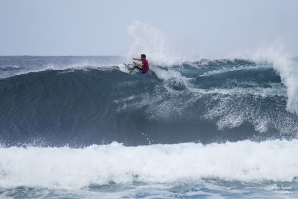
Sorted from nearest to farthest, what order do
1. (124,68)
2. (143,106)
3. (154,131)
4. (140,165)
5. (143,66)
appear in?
(140,165)
(154,131)
(143,106)
(143,66)
(124,68)

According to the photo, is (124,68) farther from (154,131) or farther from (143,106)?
(154,131)

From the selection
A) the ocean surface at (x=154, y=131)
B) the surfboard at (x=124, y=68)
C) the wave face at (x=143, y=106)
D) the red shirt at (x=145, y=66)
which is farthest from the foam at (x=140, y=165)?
the surfboard at (x=124, y=68)

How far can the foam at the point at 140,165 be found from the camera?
761 centimetres

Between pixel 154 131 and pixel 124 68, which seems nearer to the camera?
pixel 154 131

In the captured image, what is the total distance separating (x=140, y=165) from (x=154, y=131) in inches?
105

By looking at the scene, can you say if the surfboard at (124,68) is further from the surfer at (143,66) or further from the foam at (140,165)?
the foam at (140,165)

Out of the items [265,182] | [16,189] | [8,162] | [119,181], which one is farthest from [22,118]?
[265,182]

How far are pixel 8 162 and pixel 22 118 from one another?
133 inches

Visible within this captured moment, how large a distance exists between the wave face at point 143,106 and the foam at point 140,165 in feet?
4.14

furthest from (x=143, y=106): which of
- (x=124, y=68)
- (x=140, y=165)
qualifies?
(x=140, y=165)

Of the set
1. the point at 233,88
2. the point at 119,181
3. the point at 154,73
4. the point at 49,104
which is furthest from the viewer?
the point at 154,73

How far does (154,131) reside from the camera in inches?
419

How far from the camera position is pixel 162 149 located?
8.86 m

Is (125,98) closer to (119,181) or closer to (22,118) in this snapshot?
(22,118)
